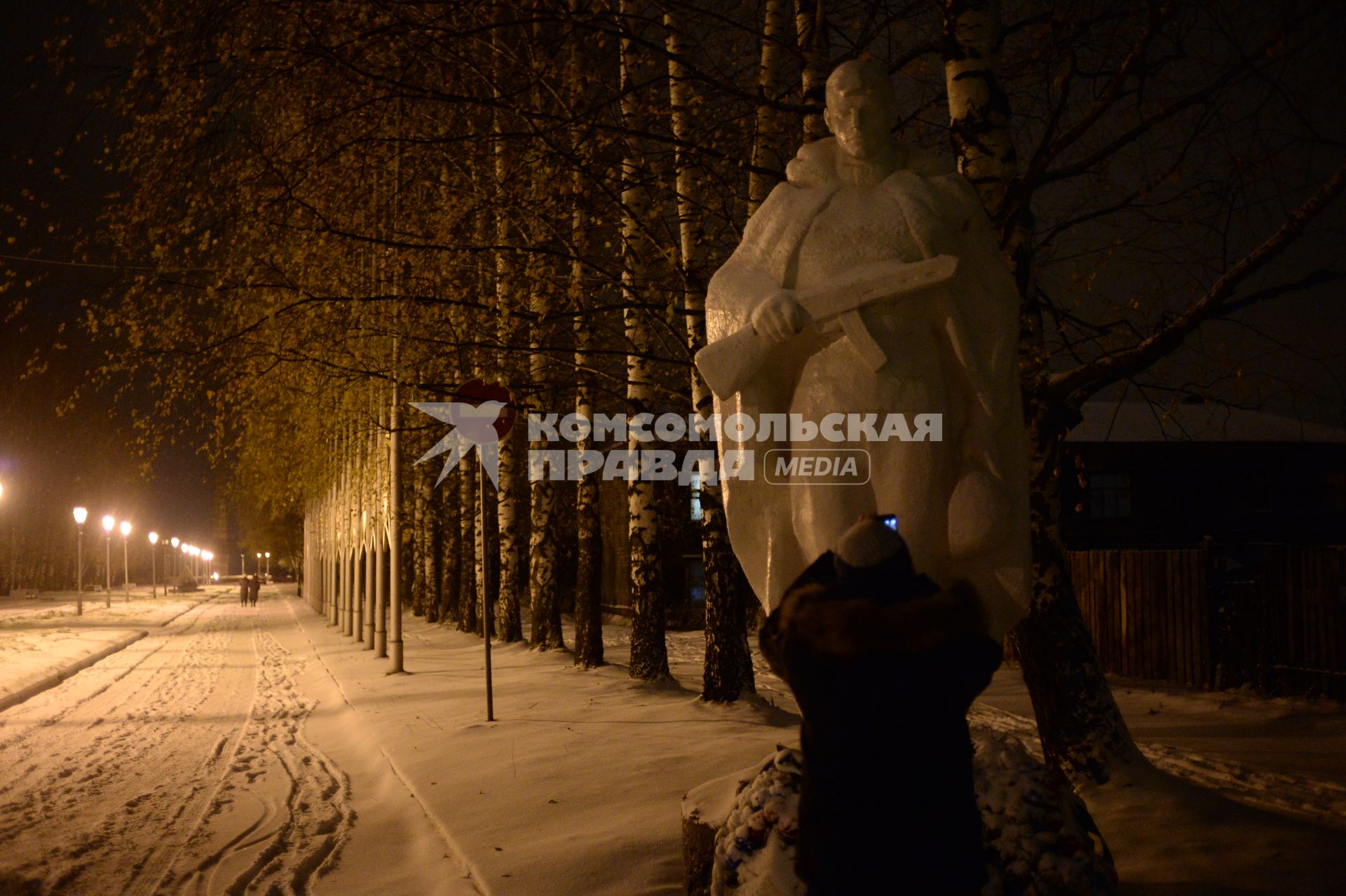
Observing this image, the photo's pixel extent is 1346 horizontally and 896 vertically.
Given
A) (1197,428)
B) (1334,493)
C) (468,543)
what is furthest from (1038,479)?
(1334,493)

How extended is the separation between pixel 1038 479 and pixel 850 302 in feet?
10.1

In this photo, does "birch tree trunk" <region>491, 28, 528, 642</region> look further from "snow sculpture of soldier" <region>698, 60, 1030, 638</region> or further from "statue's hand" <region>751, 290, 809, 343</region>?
"statue's hand" <region>751, 290, 809, 343</region>

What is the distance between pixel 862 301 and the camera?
3852mm

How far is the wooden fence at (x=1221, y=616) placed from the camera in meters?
12.0

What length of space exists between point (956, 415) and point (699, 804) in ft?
6.42

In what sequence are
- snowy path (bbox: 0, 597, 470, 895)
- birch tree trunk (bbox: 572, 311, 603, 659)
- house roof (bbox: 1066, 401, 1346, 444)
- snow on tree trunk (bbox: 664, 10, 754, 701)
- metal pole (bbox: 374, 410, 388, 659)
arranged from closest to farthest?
snowy path (bbox: 0, 597, 470, 895) < snow on tree trunk (bbox: 664, 10, 754, 701) < birch tree trunk (bbox: 572, 311, 603, 659) < metal pole (bbox: 374, 410, 388, 659) < house roof (bbox: 1066, 401, 1346, 444)

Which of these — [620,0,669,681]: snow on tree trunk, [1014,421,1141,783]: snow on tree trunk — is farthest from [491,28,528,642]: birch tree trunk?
[1014,421,1141,783]: snow on tree trunk

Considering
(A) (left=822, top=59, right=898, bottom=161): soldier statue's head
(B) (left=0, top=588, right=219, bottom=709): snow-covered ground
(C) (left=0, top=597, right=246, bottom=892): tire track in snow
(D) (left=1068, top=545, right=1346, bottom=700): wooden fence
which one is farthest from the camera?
(B) (left=0, top=588, right=219, bottom=709): snow-covered ground

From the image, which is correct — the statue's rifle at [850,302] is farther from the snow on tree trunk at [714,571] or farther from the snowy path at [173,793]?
the snow on tree trunk at [714,571]

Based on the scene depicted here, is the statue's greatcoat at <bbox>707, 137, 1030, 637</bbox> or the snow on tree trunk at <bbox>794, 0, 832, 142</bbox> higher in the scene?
the snow on tree trunk at <bbox>794, 0, 832, 142</bbox>

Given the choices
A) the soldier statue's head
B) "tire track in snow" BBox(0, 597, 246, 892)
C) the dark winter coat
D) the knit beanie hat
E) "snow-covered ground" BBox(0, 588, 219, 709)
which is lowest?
"snow-covered ground" BBox(0, 588, 219, 709)

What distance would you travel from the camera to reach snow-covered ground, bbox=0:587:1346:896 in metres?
5.13

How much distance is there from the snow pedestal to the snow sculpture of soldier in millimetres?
595

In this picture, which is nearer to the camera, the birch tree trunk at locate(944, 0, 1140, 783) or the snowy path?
the birch tree trunk at locate(944, 0, 1140, 783)
